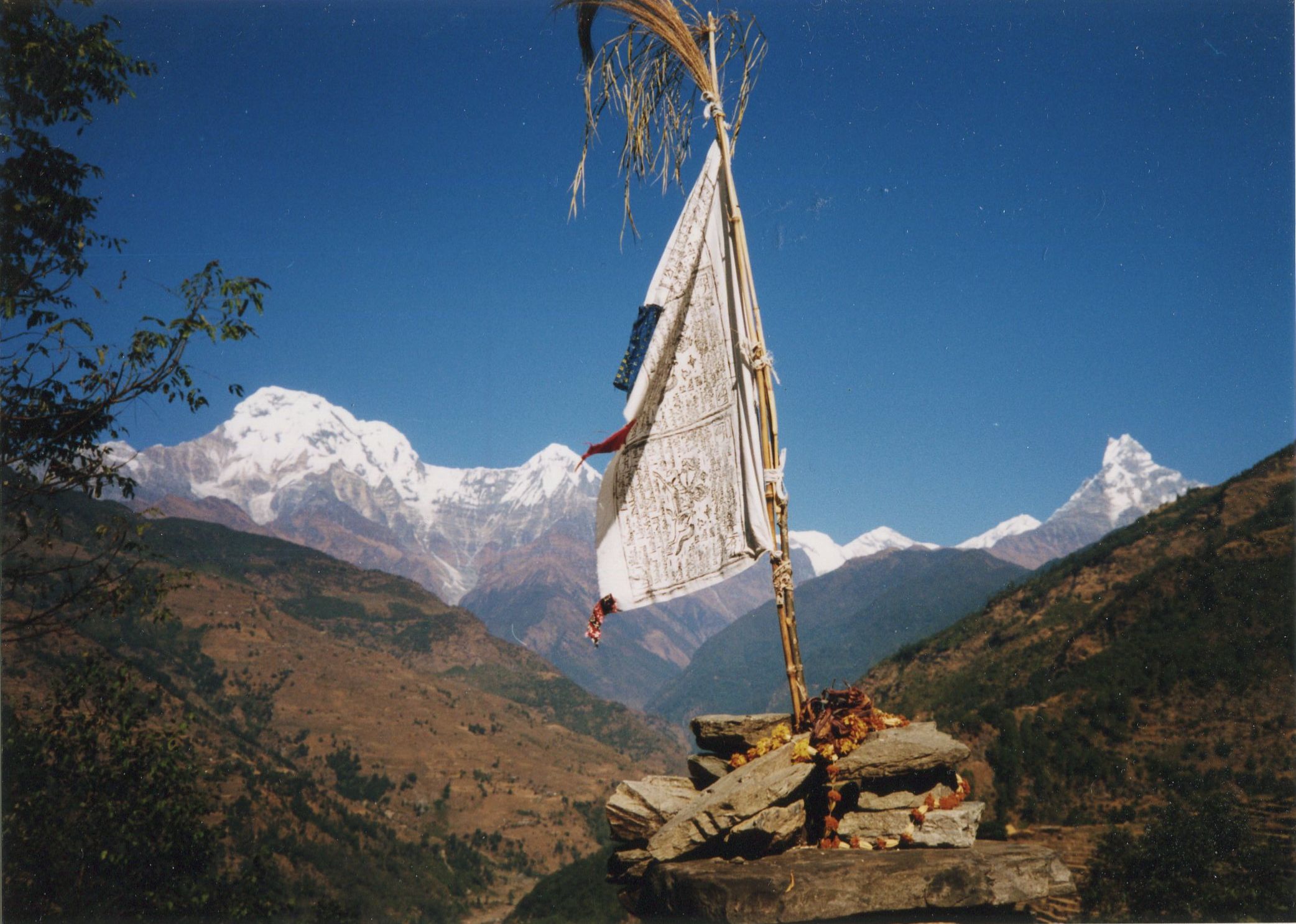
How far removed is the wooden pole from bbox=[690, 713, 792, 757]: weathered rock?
21.1 inches

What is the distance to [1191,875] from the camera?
47.0 ft

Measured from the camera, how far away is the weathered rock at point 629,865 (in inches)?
199

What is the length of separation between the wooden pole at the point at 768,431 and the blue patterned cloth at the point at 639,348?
1.93ft

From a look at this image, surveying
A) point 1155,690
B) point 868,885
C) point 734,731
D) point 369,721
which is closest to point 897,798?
point 868,885

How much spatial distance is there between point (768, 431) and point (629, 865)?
2.87 meters

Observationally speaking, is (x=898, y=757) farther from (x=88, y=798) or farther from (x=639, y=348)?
(x=88, y=798)

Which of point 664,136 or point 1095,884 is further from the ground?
point 664,136

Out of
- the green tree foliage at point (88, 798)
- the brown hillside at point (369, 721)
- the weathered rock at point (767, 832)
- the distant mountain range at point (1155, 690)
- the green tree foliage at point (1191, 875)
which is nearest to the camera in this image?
the weathered rock at point (767, 832)

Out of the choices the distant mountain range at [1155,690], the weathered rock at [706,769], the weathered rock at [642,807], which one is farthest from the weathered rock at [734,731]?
the distant mountain range at [1155,690]

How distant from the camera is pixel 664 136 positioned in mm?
5965

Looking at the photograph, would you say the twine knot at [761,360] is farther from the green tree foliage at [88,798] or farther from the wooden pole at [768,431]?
the green tree foliage at [88,798]

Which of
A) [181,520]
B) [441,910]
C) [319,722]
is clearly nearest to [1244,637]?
[441,910]

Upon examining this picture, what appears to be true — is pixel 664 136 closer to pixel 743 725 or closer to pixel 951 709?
pixel 743 725

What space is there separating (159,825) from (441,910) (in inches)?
1788
